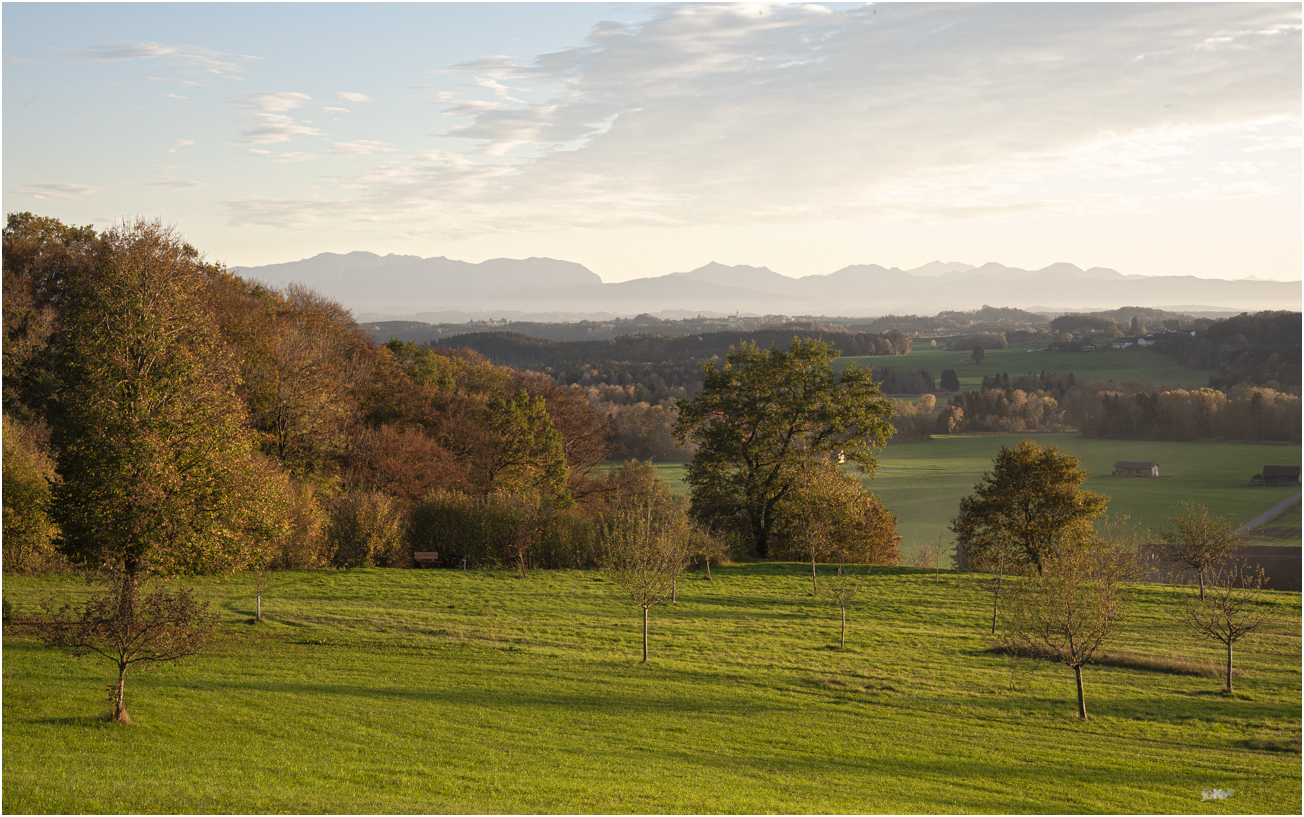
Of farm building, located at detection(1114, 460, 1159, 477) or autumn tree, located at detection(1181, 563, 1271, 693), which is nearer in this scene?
autumn tree, located at detection(1181, 563, 1271, 693)

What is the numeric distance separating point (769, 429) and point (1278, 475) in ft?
259

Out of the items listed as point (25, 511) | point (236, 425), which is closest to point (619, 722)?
point (236, 425)

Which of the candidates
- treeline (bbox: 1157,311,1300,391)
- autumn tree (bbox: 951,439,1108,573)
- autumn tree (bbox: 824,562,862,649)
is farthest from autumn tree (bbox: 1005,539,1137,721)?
treeline (bbox: 1157,311,1300,391)

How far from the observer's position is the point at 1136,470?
10506 cm

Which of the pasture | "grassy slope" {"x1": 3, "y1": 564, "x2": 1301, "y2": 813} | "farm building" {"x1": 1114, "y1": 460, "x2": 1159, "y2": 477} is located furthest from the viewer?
the pasture

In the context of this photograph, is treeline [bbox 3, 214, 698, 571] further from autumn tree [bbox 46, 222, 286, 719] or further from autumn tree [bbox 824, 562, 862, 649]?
autumn tree [bbox 824, 562, 862, 649]

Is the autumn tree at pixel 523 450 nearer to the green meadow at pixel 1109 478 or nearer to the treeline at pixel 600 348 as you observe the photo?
the green meadow at pixel 1109 478

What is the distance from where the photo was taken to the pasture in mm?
163500

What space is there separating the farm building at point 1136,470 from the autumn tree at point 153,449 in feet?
349

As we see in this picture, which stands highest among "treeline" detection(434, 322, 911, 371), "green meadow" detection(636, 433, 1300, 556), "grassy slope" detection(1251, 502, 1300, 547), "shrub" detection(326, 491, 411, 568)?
"treeline" detection(434, 322, 911, 371)

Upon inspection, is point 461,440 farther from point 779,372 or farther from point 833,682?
point 833,682

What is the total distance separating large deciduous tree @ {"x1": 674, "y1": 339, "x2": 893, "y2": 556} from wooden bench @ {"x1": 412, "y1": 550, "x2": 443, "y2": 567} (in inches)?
633

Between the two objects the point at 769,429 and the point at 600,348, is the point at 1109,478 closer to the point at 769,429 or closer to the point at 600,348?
the point at 769,429

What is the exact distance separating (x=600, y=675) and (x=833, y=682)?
22.9 feet
